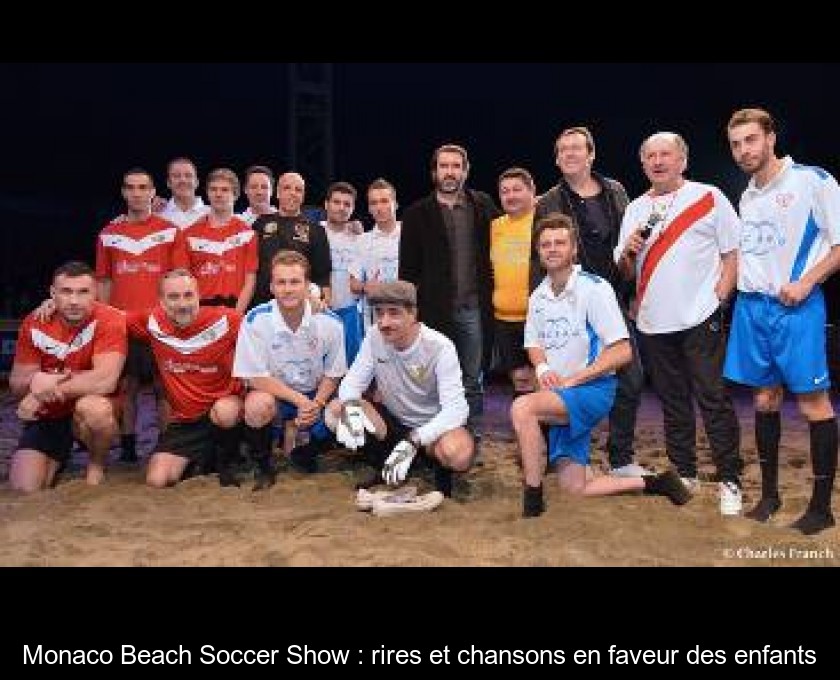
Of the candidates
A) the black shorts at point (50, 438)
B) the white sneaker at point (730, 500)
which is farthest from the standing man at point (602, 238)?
the black shorts at point (50, 438)

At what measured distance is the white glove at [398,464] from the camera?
11.0ft

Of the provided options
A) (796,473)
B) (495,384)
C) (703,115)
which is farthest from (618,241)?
(703,115)

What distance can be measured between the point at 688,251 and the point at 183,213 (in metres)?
3.09

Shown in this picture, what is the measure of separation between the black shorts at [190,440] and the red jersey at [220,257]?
87cm

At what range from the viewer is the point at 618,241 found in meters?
4.02

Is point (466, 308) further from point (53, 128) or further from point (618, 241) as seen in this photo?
point (53, 128)

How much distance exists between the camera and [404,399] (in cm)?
380

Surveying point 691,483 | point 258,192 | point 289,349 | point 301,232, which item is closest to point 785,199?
point 691,483

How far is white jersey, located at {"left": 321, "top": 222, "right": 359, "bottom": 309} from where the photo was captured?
17.0 feet

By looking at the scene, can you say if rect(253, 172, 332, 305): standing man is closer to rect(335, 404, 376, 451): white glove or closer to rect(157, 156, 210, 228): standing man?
rect(157, 156, 210, 228): standing man

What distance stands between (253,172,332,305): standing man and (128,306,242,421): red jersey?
0.69 m

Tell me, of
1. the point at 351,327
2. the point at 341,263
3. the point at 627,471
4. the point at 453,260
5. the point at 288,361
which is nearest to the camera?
the point at 627,471

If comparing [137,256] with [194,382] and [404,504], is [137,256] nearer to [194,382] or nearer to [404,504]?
[194,382]

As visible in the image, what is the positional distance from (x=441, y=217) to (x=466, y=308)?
1.75ft
